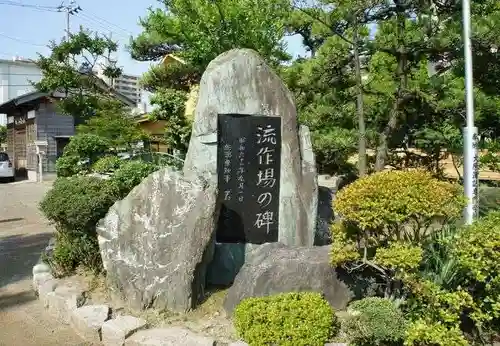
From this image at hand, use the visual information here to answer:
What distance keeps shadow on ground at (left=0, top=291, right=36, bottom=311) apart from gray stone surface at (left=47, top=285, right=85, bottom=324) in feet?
1.71

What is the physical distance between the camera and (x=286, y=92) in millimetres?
6270

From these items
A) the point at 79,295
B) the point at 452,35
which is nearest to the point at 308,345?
the point at 79,295

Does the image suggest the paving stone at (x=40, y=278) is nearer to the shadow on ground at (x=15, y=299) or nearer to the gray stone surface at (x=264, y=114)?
the shadow on ground at (x=15, y=299)

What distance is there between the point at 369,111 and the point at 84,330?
20.1 feet

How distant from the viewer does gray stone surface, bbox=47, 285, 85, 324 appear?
515 cm

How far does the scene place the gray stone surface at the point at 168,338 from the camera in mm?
4219

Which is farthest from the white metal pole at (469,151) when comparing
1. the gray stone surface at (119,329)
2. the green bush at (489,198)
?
the gray stone surface at (119,329)

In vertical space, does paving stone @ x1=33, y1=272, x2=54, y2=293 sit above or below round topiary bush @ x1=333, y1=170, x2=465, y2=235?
below

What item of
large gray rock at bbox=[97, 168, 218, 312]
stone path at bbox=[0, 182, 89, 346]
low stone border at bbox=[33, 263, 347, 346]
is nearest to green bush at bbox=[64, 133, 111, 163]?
stone path at bbox=[0, 182, 89, 346]

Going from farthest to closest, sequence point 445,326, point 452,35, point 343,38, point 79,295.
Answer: point 343,38
point 452,35
point 79,295
point 445,326

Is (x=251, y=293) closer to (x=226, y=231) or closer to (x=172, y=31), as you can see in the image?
(x=226, y=231)

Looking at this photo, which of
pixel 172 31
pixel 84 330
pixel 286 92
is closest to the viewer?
pixel 84 330

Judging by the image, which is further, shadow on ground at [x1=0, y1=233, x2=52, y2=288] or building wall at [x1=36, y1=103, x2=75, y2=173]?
building wall at [x1=36, y1=103, x2=75, y2=173]

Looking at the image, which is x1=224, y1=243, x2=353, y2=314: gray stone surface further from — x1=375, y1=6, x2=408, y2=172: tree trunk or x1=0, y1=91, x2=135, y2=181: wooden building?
x1=0, y1=91, x2=135, y2=181: wooden building
